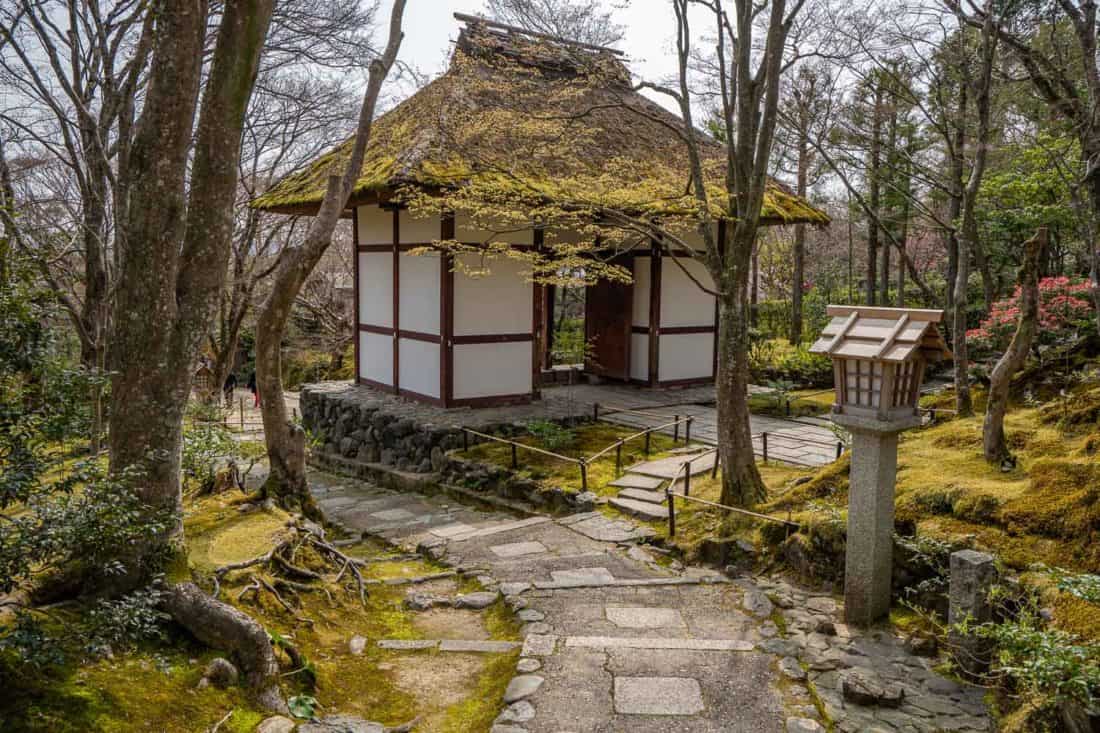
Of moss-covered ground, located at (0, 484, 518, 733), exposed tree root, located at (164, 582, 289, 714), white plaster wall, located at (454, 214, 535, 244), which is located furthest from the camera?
white plaster wall, located at (454, 214, 535, 244)

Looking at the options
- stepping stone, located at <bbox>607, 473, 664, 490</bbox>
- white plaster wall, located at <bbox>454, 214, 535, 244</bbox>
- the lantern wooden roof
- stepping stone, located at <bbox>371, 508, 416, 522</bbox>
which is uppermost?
white plaster wall, located at <bbox>454, 214, 535, 244</bbox>

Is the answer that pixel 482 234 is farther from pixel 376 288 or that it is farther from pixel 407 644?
pixel 407 644

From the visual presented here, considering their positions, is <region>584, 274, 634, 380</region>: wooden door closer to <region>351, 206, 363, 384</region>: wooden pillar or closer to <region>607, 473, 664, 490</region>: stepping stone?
<region>351, 206, 363, 384</region>: wooden pillar

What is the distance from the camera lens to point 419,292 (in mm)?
11875

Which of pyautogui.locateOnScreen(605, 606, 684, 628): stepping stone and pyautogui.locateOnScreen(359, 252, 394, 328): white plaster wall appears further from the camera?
pyautogui.locateOnScreen(359, 252, 394, 328): white plaster wall

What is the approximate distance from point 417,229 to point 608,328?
4.30m

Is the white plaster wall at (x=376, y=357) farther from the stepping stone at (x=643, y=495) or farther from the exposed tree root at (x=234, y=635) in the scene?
the exposed tree root at (x=234, y=635)

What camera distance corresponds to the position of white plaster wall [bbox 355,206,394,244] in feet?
40.8

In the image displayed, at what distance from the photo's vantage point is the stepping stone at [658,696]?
13.4ft

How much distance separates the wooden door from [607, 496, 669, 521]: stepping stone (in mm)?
5770

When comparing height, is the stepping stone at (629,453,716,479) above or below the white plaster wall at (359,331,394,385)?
below

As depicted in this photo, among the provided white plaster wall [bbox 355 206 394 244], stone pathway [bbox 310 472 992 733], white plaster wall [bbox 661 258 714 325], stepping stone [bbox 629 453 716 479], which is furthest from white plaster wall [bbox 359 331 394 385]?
stone pathway [bbox 310 472 992 733]

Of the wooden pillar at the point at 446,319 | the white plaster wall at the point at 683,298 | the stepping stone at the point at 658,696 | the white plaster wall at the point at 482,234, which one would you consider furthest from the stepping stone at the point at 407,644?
the white plaster wall at the point at 683,298

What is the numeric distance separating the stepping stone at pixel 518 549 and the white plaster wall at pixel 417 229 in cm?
549
